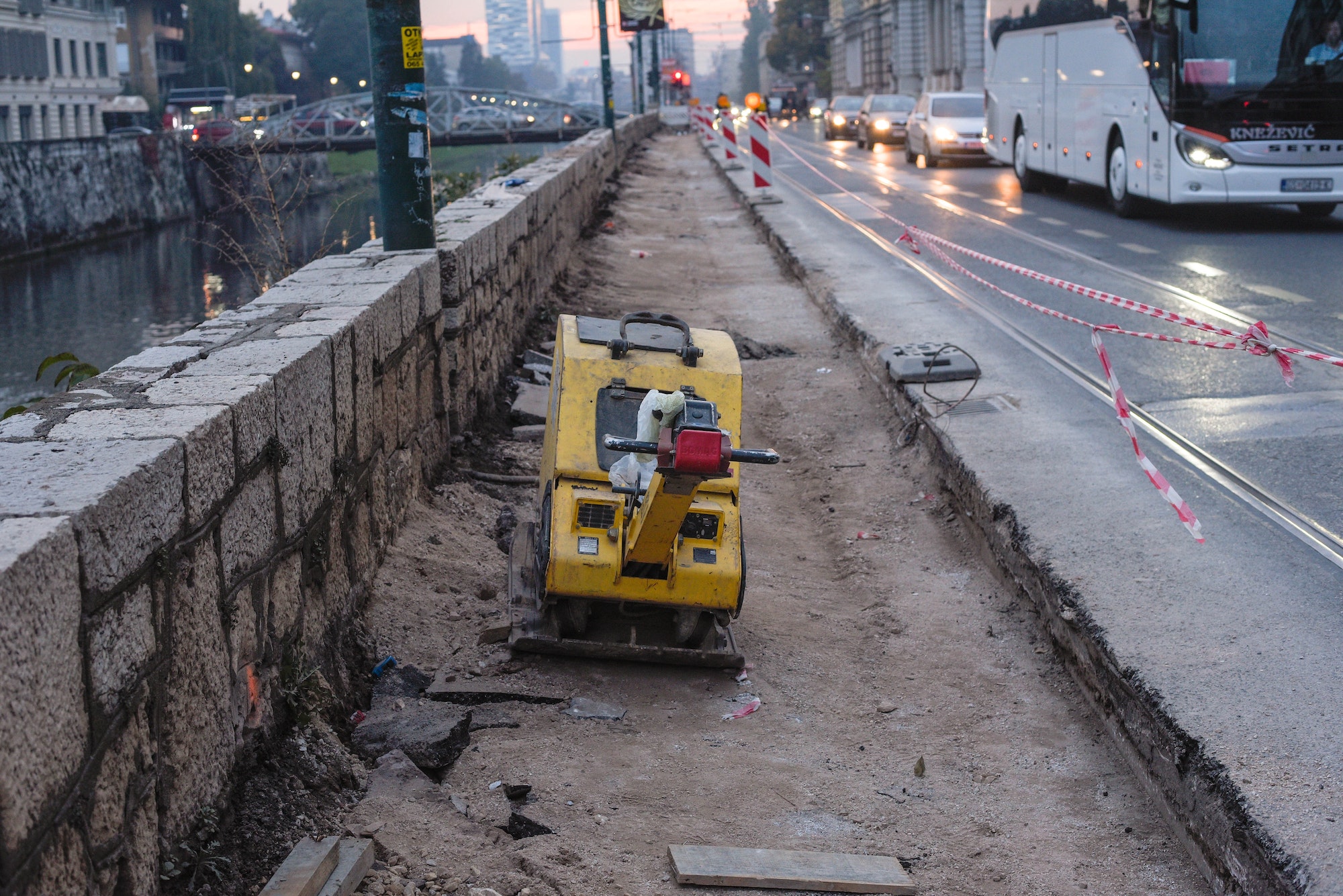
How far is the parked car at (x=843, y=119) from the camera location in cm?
4638

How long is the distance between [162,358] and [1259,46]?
1450 cm

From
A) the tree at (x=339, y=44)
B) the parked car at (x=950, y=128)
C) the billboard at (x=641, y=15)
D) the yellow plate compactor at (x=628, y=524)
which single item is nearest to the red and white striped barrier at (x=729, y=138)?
the parked car at (x=950, y=128)

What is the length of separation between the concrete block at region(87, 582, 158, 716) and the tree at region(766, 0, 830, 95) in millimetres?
114513

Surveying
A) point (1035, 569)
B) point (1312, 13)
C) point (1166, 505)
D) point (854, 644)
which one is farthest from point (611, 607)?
point (1312, 13)

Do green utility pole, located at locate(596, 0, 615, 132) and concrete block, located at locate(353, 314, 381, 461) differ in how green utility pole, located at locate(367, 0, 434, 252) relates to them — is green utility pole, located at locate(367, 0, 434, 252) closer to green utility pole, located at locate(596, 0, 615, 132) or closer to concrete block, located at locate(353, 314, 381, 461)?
concrete block, located at locate(353, 314, 381, 461)

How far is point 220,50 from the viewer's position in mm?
91500

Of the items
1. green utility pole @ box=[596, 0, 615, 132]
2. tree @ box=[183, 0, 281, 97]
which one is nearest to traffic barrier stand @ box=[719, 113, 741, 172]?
green utility pole @ box=[596, 0, 615, 132]

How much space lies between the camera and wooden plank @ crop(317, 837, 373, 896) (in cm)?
321

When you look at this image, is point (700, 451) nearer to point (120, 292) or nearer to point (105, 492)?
point (105, 492)

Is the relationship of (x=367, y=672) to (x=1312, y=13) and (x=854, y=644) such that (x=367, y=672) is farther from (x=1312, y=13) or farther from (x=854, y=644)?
(x=1312, y=13)

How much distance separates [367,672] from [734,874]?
1.81 metres

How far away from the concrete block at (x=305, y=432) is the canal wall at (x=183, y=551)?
0.01 meters

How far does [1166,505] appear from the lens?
6238 millimetres

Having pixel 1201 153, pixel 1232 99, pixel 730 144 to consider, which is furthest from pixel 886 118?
pixel 1232 99
